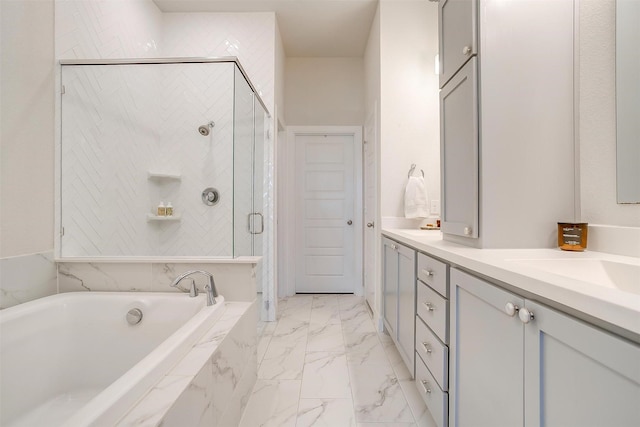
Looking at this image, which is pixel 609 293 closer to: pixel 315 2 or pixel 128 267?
pixel 128 267

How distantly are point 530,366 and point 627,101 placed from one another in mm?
1002

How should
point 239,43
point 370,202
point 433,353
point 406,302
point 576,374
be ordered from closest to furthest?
point 576,374 < point 433,353 < point 406,302 < point 239,43 < point 370,202

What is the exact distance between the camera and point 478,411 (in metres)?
0.93

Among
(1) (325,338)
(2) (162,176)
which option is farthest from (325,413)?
(2) (162,176)

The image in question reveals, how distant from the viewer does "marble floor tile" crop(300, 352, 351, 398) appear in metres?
1.66

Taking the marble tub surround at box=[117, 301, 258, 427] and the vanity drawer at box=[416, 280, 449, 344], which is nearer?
the marble tub surround at box=[117, 301, 258, 427]

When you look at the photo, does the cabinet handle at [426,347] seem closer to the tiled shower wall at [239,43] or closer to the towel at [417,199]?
the towel at [417,199]

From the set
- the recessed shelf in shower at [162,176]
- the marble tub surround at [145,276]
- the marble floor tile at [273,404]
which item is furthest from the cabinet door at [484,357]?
the recessed shelf in shower at [162,176]

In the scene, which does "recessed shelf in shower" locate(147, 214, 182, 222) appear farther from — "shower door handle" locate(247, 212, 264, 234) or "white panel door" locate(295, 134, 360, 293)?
"white panel door" locate(295, 134, 360, 293)

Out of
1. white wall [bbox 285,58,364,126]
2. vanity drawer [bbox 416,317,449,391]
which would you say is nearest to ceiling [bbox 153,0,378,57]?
white wall [bbox 285,58,364,126]

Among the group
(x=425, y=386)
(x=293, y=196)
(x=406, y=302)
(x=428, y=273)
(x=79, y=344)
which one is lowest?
(x=425, y=386)

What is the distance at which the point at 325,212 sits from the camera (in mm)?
3574

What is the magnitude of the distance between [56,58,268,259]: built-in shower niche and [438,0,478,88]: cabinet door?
124 cm

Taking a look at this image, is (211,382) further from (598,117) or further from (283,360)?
(598,117)
